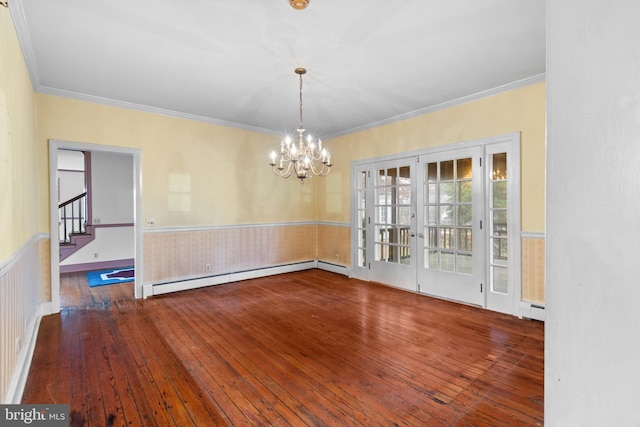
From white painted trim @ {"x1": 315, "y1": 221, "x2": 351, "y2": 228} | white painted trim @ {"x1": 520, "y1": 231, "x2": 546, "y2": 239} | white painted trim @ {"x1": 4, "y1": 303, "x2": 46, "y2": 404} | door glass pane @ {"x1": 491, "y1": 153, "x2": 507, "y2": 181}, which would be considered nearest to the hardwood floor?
white painted trim @ {"x1": 4, "y1": 303, "x2": 46, "y2": 404}

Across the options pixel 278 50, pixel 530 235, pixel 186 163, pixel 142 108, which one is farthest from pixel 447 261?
pixel 142 108

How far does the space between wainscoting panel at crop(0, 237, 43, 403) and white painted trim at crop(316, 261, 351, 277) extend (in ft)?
14.3

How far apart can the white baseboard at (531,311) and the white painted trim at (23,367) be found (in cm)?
466

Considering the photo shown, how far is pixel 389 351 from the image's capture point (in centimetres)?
291

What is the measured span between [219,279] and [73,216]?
172 inches

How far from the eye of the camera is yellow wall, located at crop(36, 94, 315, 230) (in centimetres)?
404

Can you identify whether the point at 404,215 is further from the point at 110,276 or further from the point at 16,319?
the point at 110,276

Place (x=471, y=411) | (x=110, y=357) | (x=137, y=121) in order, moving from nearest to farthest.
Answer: (x=471, y=411), (x=110, y=357), (x=137, y=121)

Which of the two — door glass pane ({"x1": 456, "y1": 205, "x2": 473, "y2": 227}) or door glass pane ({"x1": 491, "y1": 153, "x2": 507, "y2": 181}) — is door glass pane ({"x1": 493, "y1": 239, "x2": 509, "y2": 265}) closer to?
door glass pane ({"x1": 456, "y1": 205, "x2": 473, "y2": 227})

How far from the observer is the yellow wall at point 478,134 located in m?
3.58

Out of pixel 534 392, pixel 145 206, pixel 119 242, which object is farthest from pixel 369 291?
pixel 119 242

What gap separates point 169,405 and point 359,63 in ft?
11.0

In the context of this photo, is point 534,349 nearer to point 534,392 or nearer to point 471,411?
point 534,392

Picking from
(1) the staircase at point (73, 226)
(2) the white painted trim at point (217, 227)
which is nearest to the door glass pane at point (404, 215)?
(2) the white painted trim at point (217, 227)
